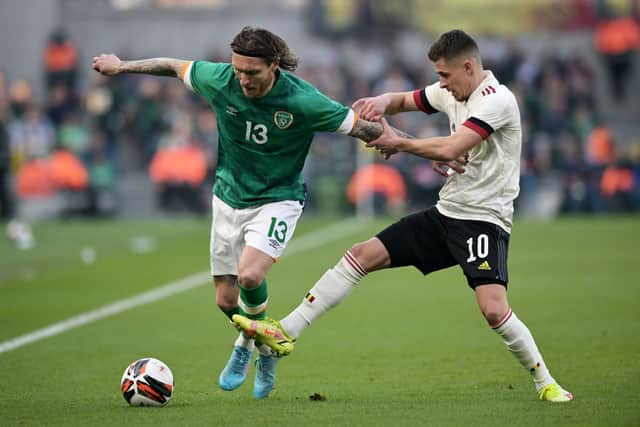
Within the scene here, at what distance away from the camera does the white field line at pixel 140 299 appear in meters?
11.1

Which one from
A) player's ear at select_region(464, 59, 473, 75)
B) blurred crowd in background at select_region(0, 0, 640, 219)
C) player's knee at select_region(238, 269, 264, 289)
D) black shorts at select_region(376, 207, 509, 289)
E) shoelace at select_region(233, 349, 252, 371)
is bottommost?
blurred crowd in background at select_region(0, 0, 640, 219)

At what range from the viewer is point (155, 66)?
8.43 m

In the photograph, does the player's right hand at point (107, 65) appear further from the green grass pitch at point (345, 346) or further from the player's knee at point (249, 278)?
the green grass pitch at point (345, 346)

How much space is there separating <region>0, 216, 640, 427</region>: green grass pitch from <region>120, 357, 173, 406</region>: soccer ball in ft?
0.35

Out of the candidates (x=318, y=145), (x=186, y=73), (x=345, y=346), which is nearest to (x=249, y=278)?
(x=186, y=73)

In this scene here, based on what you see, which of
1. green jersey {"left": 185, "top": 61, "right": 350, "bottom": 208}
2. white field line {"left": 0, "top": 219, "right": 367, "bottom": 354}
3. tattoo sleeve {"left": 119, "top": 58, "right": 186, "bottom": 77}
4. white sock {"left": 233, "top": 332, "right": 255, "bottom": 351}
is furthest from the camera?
Result: white field line {"left": 0, "top": 219, "right": 367, "bottom": 354}

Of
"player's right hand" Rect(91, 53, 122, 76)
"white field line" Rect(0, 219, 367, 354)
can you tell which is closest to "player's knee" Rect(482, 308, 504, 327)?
"player's right hand" Rect(91, 53, 122, 76)

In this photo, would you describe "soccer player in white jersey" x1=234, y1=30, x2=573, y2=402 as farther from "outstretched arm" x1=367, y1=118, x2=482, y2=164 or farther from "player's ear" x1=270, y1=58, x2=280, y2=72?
"player's ear" x1=270, y1=58, x2=280, y2=72

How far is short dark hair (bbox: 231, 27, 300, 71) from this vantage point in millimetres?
7816

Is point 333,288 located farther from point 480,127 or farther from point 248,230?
point 480,127

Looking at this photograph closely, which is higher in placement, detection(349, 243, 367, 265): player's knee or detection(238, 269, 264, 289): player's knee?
detection(349, 243, 367, 265): player's knee

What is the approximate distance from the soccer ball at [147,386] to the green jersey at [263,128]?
1.23 meters

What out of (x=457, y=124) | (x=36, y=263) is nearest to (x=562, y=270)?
(x=36, y=263)

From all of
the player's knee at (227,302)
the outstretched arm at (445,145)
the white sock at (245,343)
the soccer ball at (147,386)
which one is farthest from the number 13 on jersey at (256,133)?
the soccer ball at (147,386)
